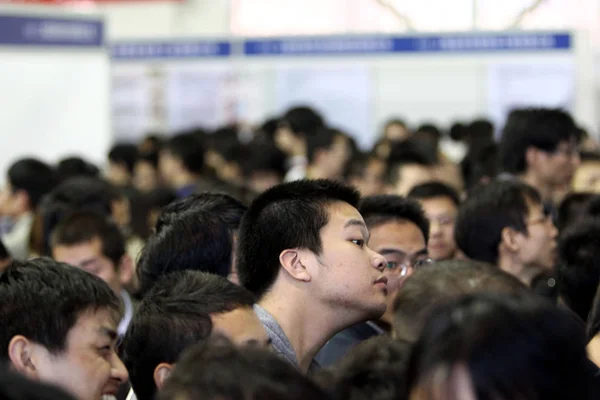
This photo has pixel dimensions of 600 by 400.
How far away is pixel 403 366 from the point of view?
4.71 feet

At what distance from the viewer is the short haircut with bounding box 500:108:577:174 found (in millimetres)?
5305

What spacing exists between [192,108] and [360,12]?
109 inches

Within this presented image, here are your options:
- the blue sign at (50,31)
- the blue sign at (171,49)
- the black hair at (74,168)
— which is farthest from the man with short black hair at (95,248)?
the blue sign at (171,49)

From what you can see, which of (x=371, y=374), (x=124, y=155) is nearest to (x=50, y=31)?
(x=124, y=155)

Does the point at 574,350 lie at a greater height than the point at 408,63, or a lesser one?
lesser

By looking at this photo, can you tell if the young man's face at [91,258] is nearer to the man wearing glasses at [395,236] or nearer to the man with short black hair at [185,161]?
the man wearing glasses at [395,236]

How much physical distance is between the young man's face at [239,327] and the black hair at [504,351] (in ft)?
2.73

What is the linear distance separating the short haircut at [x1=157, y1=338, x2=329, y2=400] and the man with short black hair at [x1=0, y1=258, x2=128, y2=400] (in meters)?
0.87

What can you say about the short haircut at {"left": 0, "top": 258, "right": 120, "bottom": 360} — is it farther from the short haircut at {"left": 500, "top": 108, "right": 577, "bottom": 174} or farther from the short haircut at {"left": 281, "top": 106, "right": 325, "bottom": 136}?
the short haircut at {"left": 281, "top": 106, "right": 325, "bottom": 136}

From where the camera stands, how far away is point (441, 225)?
4746 mm

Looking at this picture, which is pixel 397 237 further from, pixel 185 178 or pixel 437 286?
pixel 185 178

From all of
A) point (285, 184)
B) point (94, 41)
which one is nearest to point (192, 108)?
point (94, 41)

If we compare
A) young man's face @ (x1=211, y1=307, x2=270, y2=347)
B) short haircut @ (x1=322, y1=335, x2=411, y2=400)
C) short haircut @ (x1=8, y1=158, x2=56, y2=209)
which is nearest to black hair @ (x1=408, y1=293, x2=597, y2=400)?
short haircut @ (x1=322, y1=335, x2=411, y2=400)

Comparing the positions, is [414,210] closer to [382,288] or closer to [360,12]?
[382,288]
